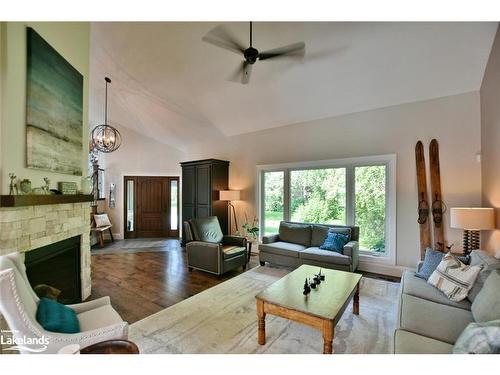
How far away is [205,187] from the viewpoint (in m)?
5.59

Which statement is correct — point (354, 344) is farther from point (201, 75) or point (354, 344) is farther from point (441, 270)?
point (201, 75)

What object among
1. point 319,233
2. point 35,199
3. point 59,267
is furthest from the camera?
point 319,233

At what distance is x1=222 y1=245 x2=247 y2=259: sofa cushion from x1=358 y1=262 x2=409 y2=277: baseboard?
2149 mm

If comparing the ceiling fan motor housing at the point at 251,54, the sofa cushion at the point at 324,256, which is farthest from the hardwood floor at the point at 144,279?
the ceiling fan motor housing at the point at 251,54

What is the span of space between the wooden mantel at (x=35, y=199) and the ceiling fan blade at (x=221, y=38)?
2.19 m

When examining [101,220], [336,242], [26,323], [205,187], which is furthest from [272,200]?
[101,220]

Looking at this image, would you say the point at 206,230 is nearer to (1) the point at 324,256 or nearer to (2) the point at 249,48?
(1) the point at 324,256

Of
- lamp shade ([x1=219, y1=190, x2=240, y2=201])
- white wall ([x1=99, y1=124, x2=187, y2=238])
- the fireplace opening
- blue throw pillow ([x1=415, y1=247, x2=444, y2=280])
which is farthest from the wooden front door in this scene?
blue throw pillow ([x1=415, y1=247, x2=444, y2=280])

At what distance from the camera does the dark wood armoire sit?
550 cm

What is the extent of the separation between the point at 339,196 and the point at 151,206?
5486 millimetres

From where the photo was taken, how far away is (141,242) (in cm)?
629

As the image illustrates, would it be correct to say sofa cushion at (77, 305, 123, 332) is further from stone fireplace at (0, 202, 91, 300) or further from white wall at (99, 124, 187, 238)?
white wall at (99, 124, 187, 238)
